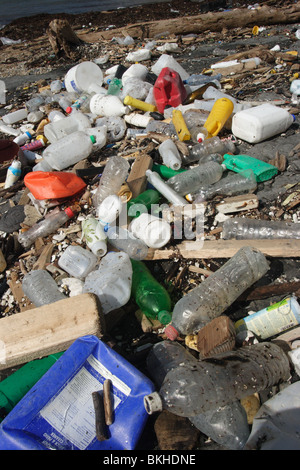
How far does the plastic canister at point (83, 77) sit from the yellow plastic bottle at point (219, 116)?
294 centimetres

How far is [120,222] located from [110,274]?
627 millimetres

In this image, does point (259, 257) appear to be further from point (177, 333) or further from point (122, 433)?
point (122, 433)

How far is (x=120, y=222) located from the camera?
9.48 feet

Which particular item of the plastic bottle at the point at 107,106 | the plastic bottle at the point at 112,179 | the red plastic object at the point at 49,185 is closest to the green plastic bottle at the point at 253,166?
the plastic bottle at the point at 112,179

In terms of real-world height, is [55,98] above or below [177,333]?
above

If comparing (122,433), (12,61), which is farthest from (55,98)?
(122,433)

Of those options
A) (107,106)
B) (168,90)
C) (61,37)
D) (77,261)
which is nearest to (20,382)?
(77,261)

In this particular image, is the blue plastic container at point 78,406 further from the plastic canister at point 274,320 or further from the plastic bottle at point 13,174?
the plastic bottle at point 13,174

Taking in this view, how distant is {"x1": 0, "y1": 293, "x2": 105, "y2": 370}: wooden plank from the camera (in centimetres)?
202

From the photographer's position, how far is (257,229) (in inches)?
113

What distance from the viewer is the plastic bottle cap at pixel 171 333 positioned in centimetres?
215

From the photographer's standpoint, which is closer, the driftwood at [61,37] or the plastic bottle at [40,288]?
the plastic bottle at [40,288]

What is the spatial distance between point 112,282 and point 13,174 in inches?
103

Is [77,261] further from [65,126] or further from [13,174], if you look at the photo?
[65,126]
